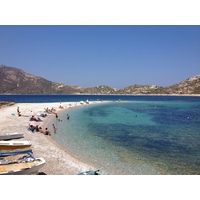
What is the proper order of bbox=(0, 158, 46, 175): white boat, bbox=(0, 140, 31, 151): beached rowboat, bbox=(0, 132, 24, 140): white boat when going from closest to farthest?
bbox=(0, 158, 46, 175): white boat → bbox=(0, 140, 31, 151): beached rowboat → bbox=(0, 132, 24, 140): white boat

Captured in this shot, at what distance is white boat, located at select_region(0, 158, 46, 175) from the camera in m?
11.2

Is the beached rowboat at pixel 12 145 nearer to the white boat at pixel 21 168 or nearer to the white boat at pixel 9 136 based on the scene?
the white boat at pixel 9 136

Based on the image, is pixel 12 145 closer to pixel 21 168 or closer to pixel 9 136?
pixel 9 136

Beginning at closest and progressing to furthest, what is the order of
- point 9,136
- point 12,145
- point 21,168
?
point 21,168, point 12,145, point 9,136

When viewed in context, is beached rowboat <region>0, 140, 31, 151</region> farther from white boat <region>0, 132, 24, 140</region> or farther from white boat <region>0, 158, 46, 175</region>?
white boat <region>0, 158, 46, 175</region>

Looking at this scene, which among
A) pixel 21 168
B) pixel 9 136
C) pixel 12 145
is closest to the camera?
pixel 21 168

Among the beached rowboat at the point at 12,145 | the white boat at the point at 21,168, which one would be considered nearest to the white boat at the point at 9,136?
the beached rowboat at the point at 12,145

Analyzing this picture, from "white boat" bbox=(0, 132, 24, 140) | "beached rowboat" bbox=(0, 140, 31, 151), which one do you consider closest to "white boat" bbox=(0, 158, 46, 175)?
"beached rowboat" bbox=(0, 140, 31, 151)

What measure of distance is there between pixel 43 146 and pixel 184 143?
1443 cm

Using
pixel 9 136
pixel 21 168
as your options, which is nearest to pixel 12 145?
pixel 9 136

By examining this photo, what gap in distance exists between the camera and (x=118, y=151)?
18906 mm

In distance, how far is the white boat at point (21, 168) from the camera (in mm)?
11219

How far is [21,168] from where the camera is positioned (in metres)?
11.7
